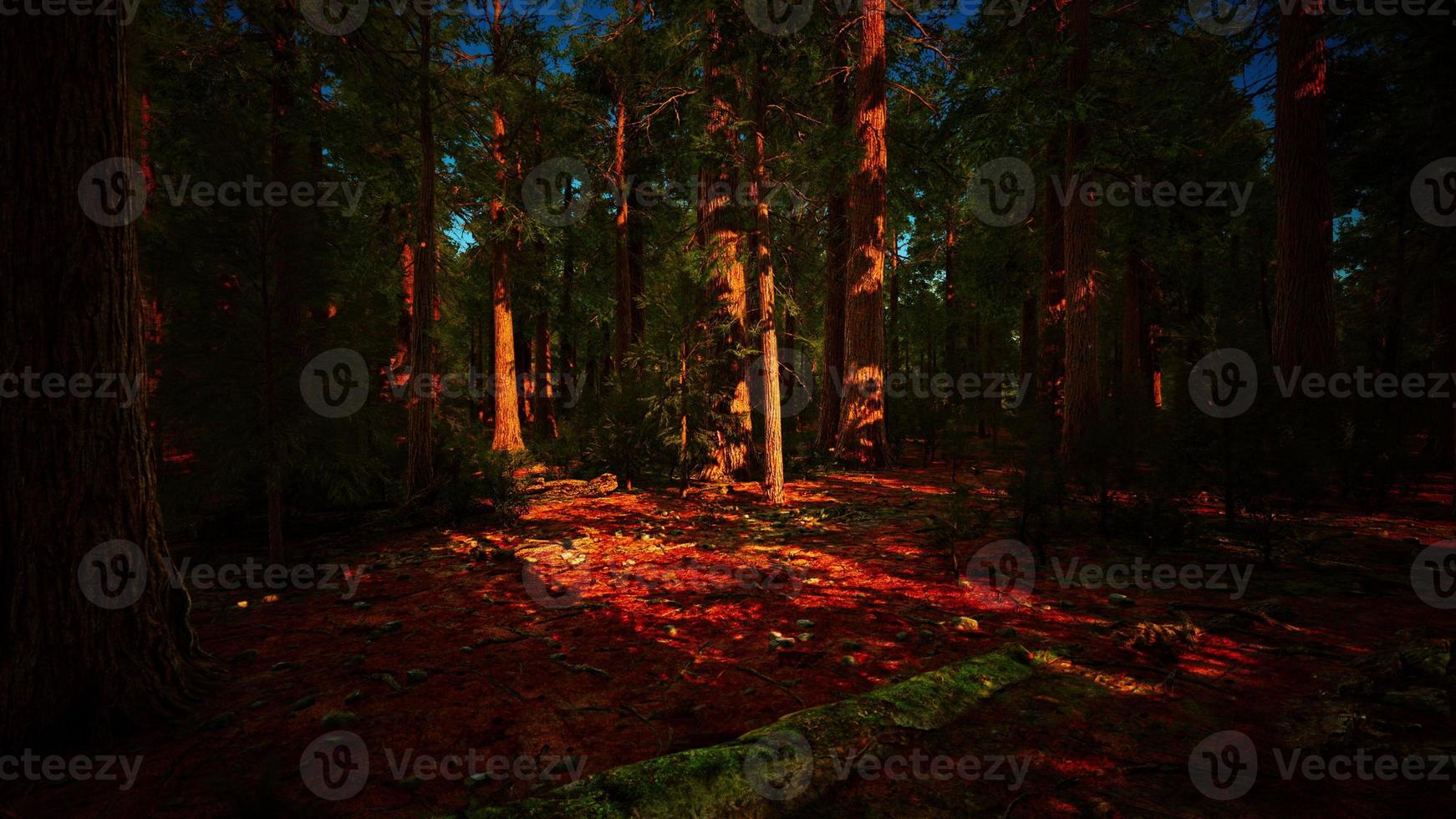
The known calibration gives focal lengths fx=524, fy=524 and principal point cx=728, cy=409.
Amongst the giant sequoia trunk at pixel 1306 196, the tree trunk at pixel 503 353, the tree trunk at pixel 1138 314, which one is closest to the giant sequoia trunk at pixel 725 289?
the tree trunk at pixel 503 353

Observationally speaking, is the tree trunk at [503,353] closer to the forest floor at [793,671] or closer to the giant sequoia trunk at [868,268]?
the forest floor at [793,671]

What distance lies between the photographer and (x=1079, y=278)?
1031 centimetres

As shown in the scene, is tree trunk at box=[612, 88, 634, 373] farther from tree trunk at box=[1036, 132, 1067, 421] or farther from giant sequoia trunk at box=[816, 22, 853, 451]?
tree trunk at box=[1036, 132, 1067, 421]

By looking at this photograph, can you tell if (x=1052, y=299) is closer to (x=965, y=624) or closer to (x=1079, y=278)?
(x=1079, y=278)

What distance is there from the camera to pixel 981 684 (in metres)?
2.86

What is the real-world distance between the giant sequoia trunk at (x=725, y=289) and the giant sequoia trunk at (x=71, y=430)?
22.2 feet

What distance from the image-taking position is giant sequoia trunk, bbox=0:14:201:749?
2.66 m

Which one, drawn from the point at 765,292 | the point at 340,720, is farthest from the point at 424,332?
the point at 340,720

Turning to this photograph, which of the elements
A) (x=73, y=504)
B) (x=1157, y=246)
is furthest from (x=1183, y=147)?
(x=73, y=504)

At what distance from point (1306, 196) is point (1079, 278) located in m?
3.07

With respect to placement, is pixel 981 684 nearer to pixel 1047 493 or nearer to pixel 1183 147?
pixel 1047 493

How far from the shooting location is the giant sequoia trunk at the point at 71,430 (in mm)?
2664

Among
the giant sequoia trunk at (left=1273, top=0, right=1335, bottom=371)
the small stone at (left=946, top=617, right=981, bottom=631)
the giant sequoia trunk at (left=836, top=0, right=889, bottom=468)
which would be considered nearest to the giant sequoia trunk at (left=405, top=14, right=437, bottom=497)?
the small stone at (left=946, top=617, right=981, bottom=631)

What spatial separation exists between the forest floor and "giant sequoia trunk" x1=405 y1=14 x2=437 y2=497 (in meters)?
1.95
